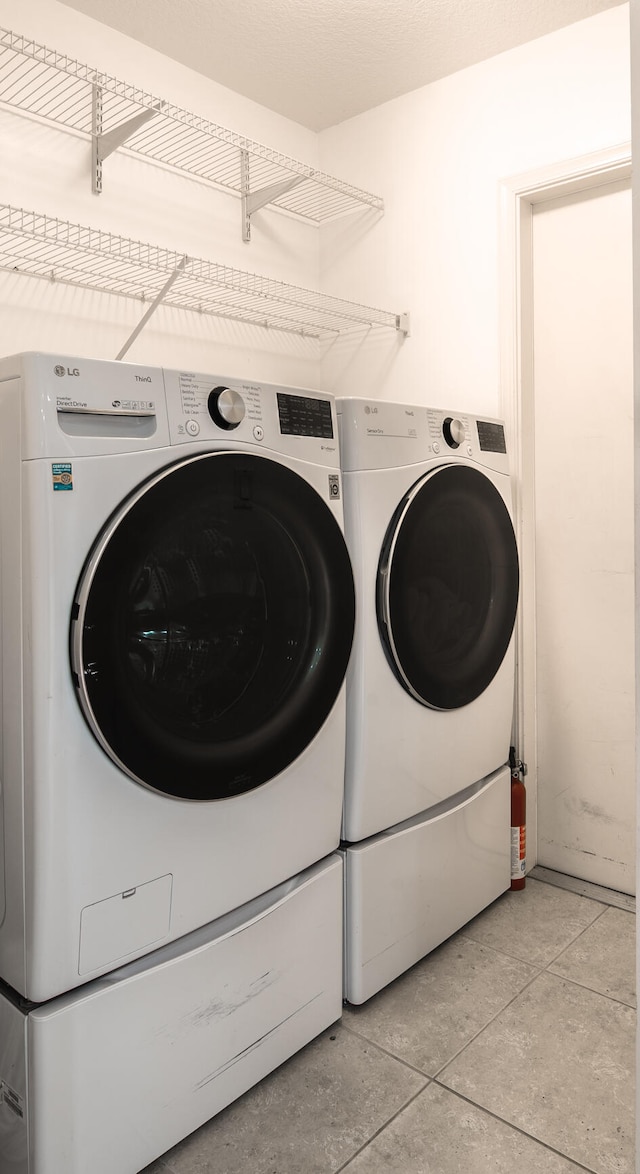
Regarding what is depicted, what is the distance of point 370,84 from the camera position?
2357mm

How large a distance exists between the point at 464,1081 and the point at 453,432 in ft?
4.53

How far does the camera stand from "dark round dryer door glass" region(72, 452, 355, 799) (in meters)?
1.12

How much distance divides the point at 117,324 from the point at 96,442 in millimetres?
1132

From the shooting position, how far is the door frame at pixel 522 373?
7.02 ft

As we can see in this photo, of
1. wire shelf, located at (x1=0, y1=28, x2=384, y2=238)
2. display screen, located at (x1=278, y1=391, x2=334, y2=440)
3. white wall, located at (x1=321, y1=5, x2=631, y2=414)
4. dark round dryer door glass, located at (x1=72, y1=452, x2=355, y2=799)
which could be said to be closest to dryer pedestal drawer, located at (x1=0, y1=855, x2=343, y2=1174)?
dark round dryer door glass, located at (x1=72, y1=452, x2=355, y2=799)

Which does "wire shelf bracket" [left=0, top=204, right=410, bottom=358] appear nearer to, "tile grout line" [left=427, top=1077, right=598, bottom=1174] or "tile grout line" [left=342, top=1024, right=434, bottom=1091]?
"tile grout line" [left=342, top=1024, right=434, bottom=1091]

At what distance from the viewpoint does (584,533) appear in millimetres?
2207

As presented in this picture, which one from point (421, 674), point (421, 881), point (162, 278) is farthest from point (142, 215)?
point (421, 881)

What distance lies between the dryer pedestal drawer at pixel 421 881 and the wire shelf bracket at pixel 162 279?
1.34 metres

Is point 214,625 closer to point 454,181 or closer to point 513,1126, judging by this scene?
point 513,1126

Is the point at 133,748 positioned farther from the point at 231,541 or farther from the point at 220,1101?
the point at 220,1101

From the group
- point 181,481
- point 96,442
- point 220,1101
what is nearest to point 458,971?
point 220,1101

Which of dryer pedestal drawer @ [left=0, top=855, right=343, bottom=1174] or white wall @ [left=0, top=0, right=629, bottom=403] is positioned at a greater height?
white wall @ [left=0, top=0, right=629, bottom=403]

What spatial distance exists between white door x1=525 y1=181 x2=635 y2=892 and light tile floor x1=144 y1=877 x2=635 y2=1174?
402mm
